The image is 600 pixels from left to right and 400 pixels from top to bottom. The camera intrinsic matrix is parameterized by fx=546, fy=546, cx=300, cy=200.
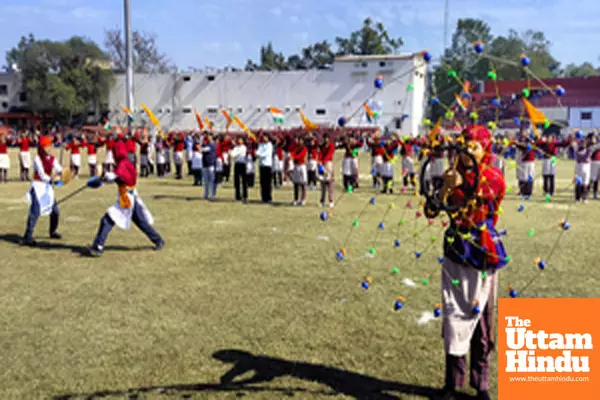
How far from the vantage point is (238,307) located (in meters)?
6.46

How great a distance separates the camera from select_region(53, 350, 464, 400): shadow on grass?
14.6ft

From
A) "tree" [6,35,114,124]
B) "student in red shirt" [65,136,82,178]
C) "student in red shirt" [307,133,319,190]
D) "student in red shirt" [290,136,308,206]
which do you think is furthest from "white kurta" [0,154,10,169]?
"tree" [6,35,114,124]

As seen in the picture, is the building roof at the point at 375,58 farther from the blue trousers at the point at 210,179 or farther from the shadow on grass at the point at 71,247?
the shadow on grass at the point at 71,247

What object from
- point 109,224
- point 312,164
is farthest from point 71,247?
point 312,164

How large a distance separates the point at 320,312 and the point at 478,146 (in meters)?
3.02

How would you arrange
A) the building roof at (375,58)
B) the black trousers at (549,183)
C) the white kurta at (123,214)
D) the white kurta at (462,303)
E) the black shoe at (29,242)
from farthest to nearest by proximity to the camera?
the building roof at (375,58), the black trousers at (549,183), the black shoe at (29,242), the white kurta at (123,214), the white kurta at (462,303)

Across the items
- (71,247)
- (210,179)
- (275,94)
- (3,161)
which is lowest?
(71,247)

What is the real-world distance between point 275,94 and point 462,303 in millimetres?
45714

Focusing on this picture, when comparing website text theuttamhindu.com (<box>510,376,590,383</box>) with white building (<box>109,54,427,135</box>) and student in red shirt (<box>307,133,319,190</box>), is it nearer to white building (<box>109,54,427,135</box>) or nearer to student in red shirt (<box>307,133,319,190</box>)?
student in red shirt (<box>307,133,319,190</box>)

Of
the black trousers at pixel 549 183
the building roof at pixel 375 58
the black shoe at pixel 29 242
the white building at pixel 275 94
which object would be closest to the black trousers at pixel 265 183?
the black shoe at pixel 29 242

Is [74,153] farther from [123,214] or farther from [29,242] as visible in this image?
[123,214]

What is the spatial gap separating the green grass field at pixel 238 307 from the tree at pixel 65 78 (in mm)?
45425

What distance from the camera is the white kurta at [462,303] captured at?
13.5 feet

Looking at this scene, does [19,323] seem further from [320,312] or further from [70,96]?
[70,96]
